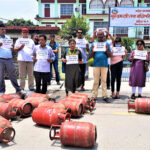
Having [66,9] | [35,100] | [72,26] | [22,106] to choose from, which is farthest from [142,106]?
[66,9]

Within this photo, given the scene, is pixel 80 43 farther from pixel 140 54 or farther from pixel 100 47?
pixel 140 54

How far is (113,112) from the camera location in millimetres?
5457

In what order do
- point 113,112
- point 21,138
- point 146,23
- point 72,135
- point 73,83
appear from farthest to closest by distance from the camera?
point 146,23 < point 73,83 < point 113,112 < point 21,138 < point 72,135

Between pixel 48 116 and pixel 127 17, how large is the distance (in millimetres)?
8767

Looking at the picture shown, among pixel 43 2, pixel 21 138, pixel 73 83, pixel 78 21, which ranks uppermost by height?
pixel 43 2

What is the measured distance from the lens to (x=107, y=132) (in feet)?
13.4

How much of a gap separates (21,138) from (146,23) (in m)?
9.28

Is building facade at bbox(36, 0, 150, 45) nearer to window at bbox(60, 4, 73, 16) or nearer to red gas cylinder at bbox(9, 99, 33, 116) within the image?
window at bbox(60, 4, 73, 16)

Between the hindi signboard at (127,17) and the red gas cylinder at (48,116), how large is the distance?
323 inches

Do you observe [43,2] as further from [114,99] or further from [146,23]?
[114,99]

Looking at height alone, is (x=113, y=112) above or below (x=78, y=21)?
below

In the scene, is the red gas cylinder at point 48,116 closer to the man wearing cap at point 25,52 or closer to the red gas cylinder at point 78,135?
the red gas cylinder at point 78,135

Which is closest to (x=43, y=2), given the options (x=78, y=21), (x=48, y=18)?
(x=48, y=18)

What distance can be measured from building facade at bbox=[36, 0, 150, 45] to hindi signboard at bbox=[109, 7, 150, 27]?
30.1 metres
